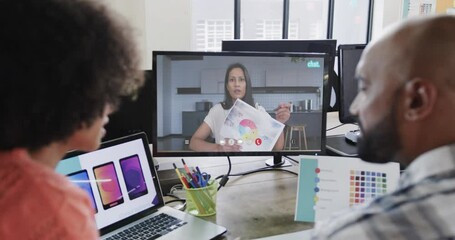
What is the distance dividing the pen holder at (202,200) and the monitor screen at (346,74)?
625mm

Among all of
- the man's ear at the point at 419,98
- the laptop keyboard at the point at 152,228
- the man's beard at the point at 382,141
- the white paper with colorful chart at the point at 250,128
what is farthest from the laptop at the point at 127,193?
the man's ear at the point at 419,98

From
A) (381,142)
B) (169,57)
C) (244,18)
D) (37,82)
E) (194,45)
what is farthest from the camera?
(244,18)

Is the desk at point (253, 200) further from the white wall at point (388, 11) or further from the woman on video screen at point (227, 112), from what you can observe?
the white wall at point (388, 11)

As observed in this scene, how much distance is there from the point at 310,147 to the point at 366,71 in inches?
29.7

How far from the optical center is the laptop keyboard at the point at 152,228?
1121 mm

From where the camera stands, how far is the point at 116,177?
46.3 inches

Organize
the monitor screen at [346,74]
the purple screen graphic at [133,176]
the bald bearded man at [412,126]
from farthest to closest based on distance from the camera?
the monitor screen at [346,74], the purple screen graphic at [133,176], the bald bearded man at [412,126]

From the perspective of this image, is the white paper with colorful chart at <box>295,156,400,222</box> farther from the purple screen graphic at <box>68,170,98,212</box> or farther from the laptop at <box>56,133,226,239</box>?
the purple screen graphic at <box>68,170,98,212</box>

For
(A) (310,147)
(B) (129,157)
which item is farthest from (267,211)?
(B) (129,157)

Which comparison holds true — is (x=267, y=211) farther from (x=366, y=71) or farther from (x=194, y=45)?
(x=194, y=45)

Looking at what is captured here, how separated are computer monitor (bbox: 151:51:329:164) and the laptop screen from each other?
0.19 m

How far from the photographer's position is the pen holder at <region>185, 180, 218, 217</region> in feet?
4.16

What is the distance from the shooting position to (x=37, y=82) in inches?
22.1

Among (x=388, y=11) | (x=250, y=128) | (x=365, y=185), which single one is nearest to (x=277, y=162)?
(x=250, y=128)
